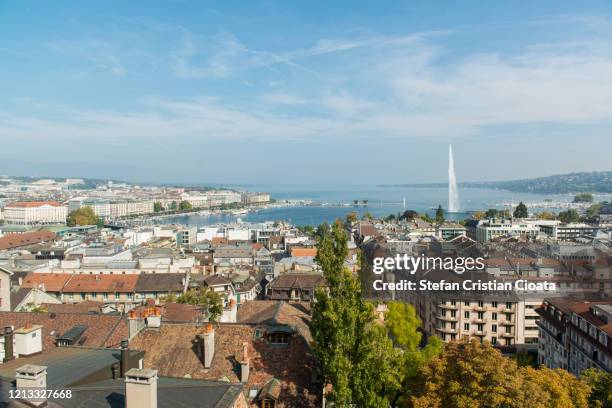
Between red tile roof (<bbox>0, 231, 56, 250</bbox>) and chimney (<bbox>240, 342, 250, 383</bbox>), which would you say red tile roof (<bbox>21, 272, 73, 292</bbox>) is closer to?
chimney (<bbox>240, 342, 250, 383</bbox>)

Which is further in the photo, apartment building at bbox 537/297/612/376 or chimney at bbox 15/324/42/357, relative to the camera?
apartment building at bbox 537/297/612/376

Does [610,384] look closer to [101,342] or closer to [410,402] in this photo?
[410,402]

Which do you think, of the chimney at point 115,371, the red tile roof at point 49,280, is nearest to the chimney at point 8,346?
the chimney at point 115,371

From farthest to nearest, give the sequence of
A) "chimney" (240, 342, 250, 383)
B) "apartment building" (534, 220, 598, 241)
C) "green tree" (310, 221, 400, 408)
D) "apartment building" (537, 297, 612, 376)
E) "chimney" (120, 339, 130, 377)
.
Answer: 1. "apartment building" (534, 220, 598, 241)
2. "apartment building" (537, 297, 612, 376)
3. "chimney" (240, 342, 250, 383)
4. "green tree" (310, 221, 400, 408)
5. "chimney" (120, 339, 130, 377)

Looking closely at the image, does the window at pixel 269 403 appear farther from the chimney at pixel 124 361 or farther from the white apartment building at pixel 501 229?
the white apartment building at pixel 501 229

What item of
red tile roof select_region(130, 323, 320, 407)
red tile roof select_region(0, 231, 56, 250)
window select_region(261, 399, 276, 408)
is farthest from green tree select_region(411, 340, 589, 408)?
red tile roof select_region(0, 231, 56, 250)

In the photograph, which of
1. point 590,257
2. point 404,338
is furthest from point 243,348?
point 590,257
